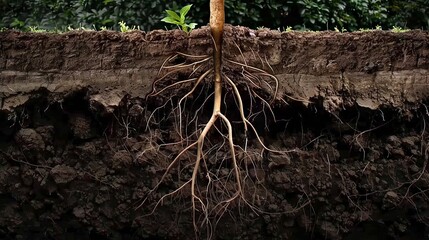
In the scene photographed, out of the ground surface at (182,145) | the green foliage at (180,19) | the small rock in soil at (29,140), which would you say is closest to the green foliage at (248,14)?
the green foliage at (180,19)

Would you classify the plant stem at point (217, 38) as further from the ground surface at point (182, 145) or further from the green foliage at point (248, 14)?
the green foliage at point (248, 14)

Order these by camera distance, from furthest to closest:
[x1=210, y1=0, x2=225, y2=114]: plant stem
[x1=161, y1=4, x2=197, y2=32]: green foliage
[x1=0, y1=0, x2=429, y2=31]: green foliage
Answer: [x1=0, y1=0, x2=429, y2=31]: green foliage → [x1=161, y1=4, x2=197, y2=32]: green foliage → [x1=210, y1=0, x2=225, y2=114]: plant stem

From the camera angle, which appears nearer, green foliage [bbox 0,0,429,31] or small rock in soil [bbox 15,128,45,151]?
small rock in soil [bbox 15,128,45,151]

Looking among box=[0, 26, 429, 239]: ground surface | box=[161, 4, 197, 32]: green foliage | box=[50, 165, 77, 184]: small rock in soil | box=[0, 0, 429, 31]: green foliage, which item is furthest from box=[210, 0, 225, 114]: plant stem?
box=[0, 0, 429, 31]: green foliage

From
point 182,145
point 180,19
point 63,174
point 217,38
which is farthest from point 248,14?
point 63,174

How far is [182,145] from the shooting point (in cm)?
269

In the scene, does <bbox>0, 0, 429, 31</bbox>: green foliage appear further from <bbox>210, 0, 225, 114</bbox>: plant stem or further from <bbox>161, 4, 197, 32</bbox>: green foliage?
<bbox>210, 0, 225, 114</bbox>: plant stem

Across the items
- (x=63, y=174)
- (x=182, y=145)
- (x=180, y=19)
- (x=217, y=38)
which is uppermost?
(x=180, y=19)

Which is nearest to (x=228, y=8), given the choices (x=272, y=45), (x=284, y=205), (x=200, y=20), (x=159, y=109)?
(x=200, y=20)

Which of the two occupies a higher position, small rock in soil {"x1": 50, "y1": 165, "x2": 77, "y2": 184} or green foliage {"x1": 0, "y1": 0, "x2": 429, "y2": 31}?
green foliage {"x1": 0, "y1": 0, "x2": 429, "y2": 31}

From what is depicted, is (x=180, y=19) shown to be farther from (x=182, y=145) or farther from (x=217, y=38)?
(x=182, y=145)

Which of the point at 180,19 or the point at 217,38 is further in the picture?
the point at 180,19

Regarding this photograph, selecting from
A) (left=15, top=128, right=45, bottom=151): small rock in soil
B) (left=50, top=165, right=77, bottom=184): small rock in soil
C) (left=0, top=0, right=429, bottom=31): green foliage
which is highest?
(left=0, top=0, right=429, bottom=31): green foliage

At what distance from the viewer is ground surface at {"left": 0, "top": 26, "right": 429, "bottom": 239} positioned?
2682 mm
